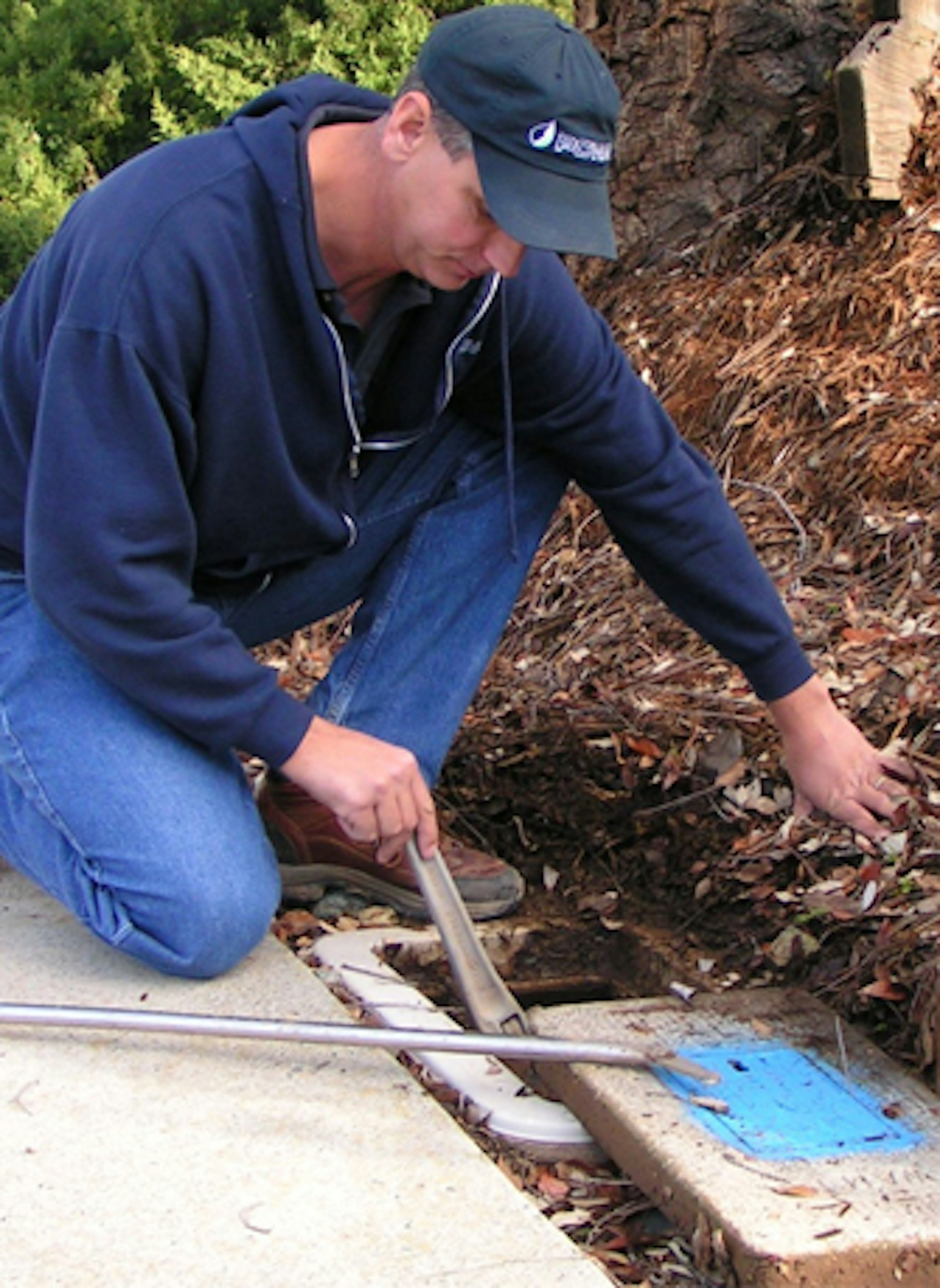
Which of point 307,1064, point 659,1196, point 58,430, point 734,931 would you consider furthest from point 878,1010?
point 58,430

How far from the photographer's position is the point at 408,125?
191 centimetres

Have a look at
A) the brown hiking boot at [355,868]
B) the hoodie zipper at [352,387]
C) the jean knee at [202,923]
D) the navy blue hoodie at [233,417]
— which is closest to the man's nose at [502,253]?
the hoodie zipper at [352,387]

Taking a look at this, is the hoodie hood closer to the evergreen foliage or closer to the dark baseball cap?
the dark baseball cap

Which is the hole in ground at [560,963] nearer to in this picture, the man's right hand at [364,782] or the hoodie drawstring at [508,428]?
the man's right hand at [364,782]

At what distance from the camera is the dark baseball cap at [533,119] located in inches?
71.1

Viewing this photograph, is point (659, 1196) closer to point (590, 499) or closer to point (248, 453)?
point (248, 453)

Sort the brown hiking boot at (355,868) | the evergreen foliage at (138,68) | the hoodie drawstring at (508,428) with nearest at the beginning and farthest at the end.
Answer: the hoodie drawstring at (508,428), the brown hiking boot at (355,868), the evergreen foliage at (138,68)

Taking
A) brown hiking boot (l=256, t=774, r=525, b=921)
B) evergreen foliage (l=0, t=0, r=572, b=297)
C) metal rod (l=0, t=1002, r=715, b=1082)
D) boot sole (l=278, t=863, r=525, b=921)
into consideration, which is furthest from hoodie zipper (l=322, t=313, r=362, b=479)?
evergreen foliage (l=0, t=0, r=572, b=297)

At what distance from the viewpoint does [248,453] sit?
2123 millimetres

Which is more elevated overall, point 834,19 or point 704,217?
point 834,19

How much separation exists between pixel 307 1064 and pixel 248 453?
817 mm

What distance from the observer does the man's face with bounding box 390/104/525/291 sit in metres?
1.87

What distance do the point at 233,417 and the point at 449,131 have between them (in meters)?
0.48

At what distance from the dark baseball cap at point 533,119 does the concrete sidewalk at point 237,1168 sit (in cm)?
105
